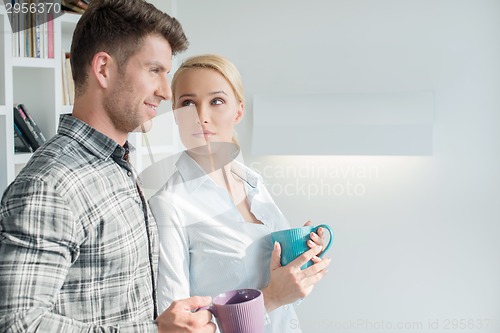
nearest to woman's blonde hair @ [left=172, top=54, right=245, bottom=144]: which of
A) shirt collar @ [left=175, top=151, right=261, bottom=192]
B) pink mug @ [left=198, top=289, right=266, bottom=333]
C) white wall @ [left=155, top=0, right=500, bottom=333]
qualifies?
shirt collar @ [left=175, top=151, right=261, bottom=192]

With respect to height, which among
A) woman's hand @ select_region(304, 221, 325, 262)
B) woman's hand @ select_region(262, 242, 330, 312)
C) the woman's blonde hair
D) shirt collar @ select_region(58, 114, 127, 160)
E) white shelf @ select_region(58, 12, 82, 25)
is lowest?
woman's hand @ select_region(262, 242, 330, 312)

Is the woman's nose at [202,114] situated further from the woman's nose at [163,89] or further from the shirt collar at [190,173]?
the woman's nose at [163,89]

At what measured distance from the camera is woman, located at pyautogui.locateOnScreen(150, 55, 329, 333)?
3.53 feet

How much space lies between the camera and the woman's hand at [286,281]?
1.12 meters

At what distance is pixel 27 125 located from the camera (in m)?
2.07

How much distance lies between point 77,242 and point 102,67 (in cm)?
30

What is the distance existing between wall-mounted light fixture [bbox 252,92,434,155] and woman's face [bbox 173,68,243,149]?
106 centimetres

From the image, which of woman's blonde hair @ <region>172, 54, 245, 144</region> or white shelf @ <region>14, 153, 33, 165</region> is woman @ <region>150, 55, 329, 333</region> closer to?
woman's blonde hair @ <region>172, 54, 245, 144</region>

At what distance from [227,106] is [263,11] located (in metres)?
1.23

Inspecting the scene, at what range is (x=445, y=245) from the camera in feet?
7.06

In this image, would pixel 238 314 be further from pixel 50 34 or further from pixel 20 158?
pixel 50 34

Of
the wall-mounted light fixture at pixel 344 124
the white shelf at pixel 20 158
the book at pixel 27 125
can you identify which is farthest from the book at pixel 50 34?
the wall-mounted light fixture at pixel 344 124

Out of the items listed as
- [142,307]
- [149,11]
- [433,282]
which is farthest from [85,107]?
[433,282]

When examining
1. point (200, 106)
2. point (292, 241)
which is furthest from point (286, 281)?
point (200, 106)
